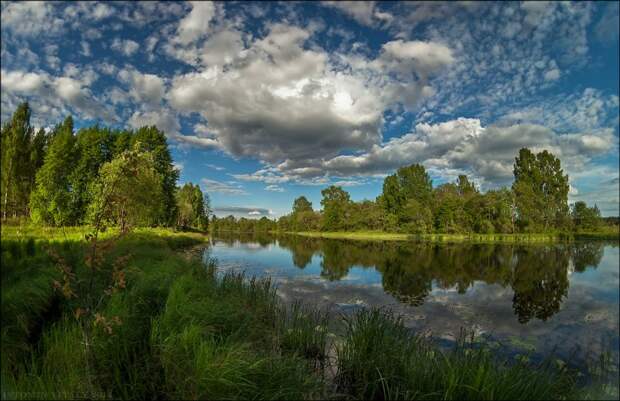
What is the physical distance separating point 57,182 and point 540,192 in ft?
276

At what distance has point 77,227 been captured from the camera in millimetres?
4531

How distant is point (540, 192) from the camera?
228ft

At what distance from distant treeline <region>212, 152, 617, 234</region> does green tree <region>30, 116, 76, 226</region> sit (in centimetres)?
7233

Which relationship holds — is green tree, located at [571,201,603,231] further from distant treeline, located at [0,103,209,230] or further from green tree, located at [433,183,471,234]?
distant treeline, located at [0,103,209,230]

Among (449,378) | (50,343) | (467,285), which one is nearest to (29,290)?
(50,343)

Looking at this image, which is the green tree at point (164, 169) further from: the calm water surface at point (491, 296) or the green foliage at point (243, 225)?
the green foliage at point (243, 225)

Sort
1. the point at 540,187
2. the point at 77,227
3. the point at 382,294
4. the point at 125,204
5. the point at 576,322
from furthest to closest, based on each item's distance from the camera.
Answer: the point at 540,187
the point at 382,294
the point at 576,322
the point at 77,227
the point at 125,204

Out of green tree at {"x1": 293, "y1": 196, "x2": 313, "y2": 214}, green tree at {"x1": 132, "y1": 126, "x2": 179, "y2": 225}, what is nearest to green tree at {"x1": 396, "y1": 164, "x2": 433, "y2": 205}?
green tree at {"x1": 293, "y1": 196, "x2": 313, "y2": 214}

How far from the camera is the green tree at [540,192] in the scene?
6569 centimetres

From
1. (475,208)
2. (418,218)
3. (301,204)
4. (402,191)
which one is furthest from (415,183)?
(301,204)

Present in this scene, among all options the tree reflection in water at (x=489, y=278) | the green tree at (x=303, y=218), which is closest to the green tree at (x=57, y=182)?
the tree reflection in water at (x=489, y=278)

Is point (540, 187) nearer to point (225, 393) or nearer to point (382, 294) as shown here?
point (382, 294)

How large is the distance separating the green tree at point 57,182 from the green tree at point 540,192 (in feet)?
252

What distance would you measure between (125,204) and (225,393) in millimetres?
2736
